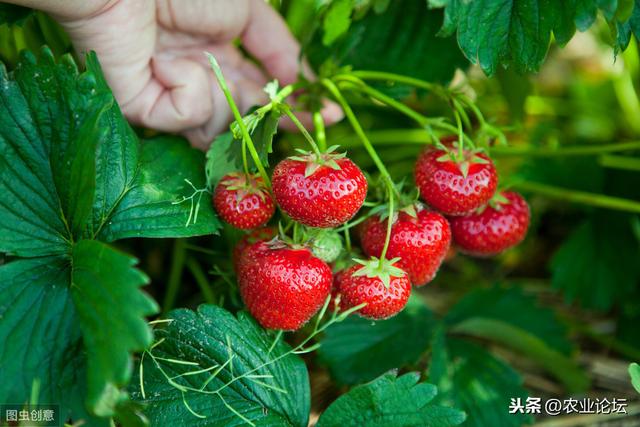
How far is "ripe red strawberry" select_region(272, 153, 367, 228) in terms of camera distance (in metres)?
0.76

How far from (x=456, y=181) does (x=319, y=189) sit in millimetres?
195

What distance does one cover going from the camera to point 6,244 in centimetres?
79

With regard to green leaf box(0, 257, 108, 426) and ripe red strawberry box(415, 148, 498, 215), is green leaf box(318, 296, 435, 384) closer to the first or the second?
ripe red strawberry box(415, 148, 498, 215)

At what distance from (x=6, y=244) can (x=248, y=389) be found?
327mm

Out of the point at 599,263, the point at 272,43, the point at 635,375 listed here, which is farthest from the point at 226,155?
the point at 599,263

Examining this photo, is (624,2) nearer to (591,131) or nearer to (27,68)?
(27,68)

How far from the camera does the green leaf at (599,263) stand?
1400 mm

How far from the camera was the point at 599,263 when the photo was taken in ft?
4.68

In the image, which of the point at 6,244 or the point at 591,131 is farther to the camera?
the point at 591,131

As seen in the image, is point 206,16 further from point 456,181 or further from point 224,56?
point 456,181

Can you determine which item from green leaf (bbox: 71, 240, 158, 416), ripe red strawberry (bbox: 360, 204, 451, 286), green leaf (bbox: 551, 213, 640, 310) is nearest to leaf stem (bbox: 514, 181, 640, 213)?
green leaf (bbox: 551, 213, 640, 310)

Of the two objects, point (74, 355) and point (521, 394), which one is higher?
point (74, 355)

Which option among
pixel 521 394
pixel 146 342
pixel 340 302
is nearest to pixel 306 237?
pixel 340 302

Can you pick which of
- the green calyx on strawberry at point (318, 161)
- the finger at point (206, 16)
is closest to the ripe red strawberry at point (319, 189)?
the green calyx on strawberry at point (318, 161)
